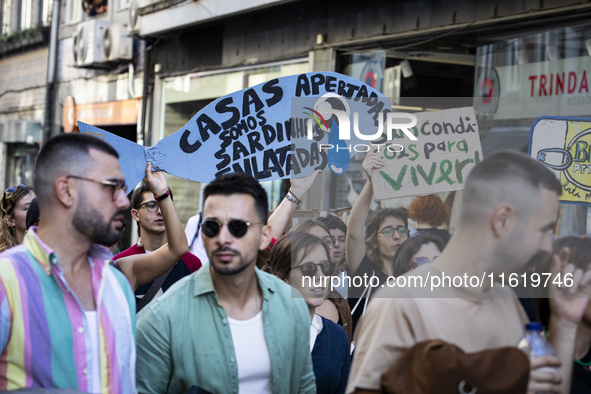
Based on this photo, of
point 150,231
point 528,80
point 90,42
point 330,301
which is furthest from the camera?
point 90,42

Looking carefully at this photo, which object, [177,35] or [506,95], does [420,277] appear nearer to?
[506,95]

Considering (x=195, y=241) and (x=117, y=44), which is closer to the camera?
(x=195, y=241)

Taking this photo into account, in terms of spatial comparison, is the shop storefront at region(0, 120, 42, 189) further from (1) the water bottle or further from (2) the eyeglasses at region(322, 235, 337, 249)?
(1) the water bottle

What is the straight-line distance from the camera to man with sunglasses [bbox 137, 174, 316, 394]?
98.0 inches

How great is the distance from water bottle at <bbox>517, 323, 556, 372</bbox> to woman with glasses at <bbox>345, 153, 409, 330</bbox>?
1032 mm

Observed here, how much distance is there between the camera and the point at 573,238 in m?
2.37

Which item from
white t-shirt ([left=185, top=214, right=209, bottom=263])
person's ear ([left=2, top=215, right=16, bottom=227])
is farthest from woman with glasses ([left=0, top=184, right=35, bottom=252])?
white t-shirt ([left=185, top=214, right=209, bottom=263])

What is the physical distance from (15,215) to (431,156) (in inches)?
116

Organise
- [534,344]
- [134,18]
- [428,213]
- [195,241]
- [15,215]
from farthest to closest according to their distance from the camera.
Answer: [134,18], [195,241], [428,213], [15,215], [534,344]

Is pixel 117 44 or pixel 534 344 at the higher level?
pixel 117 44

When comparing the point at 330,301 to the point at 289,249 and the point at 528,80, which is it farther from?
the point at 528,80

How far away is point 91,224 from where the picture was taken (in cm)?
238

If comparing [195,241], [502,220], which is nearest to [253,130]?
[502,220]

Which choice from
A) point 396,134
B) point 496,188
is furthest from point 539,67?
point 496,188
